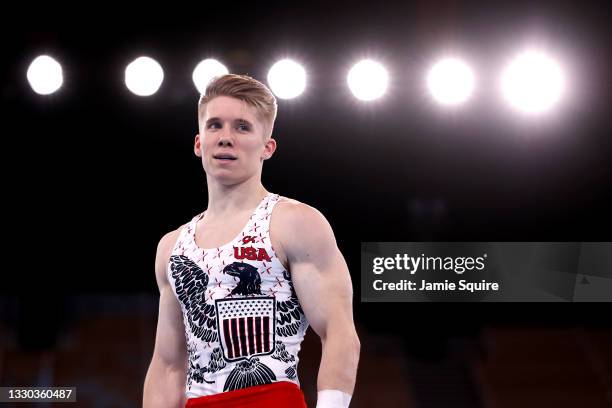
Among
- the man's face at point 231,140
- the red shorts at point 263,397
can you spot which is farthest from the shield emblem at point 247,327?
the man's face at point 231,140

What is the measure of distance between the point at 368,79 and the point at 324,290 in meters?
5.25

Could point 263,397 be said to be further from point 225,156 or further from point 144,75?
point 144,75

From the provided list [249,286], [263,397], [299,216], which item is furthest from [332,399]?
[299,216]

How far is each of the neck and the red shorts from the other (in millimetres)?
683

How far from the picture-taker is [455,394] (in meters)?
8.68

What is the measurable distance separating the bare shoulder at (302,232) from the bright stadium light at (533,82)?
5.47m

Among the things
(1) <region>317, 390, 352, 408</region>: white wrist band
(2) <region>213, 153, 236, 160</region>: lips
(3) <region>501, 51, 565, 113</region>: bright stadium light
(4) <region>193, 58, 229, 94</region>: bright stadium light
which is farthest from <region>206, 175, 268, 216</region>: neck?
(3) <region>501, 51, 565, 113</region>: bright stadium light

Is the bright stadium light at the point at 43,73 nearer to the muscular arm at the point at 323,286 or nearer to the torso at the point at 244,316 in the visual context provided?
the torso at the point at 244,316

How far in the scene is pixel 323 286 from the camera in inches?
106

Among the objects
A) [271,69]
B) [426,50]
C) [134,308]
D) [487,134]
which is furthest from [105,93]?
[487,134]

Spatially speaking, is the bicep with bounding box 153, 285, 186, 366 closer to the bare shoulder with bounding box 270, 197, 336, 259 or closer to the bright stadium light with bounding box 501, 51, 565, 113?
the bare shoulder with bounding box 270, 197, 336, 259

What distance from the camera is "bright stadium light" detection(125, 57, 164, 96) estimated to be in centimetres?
769

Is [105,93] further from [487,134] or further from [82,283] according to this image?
[487,134]

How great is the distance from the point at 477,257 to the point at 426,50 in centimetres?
218
